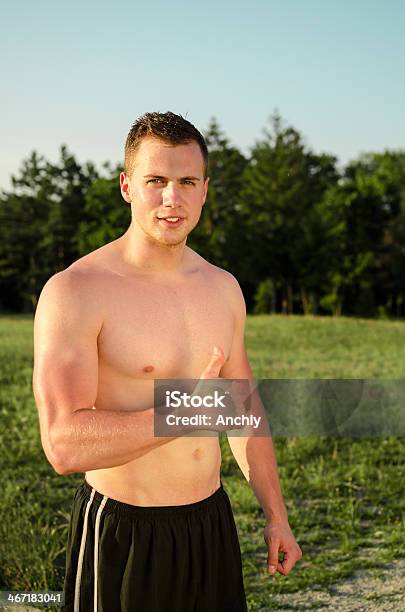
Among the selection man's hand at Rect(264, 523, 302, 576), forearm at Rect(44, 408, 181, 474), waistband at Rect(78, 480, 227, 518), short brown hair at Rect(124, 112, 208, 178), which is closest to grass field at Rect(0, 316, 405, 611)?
man's hand at Rect(264, 523, 302, 576)

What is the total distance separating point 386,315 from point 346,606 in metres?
38.7

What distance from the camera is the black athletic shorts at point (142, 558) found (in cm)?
206

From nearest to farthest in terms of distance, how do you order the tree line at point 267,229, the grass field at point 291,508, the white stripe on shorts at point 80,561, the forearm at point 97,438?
the forearm at point 97,438, the white stripe on shorts at point 80,561, the grass field at point 291,508, the tree line at point 267,229

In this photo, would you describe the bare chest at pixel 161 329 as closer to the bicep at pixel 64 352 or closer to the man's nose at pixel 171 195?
the bicep at pixel 64 352

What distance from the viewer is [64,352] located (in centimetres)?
184

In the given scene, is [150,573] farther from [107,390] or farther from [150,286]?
[150,286]

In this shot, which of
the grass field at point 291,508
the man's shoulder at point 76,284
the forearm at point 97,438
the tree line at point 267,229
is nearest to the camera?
the forearm at point 97,438

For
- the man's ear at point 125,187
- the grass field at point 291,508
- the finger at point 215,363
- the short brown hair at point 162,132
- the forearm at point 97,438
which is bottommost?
the grass field at point 291,508

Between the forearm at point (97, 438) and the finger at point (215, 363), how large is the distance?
0.17m

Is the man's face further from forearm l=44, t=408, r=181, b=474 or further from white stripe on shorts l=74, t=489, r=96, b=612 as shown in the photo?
white stripe on shorts l=74, t=489, r=96, b=612

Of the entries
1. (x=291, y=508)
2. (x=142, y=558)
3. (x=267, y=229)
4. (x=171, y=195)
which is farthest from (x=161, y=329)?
(x=267, y=229)

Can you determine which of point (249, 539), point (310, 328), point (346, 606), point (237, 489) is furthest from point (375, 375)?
point (310, 328)

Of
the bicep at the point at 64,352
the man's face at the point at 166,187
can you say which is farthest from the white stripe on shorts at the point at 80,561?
the man's face at the point at 166,187

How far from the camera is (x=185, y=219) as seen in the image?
1.99 metres
